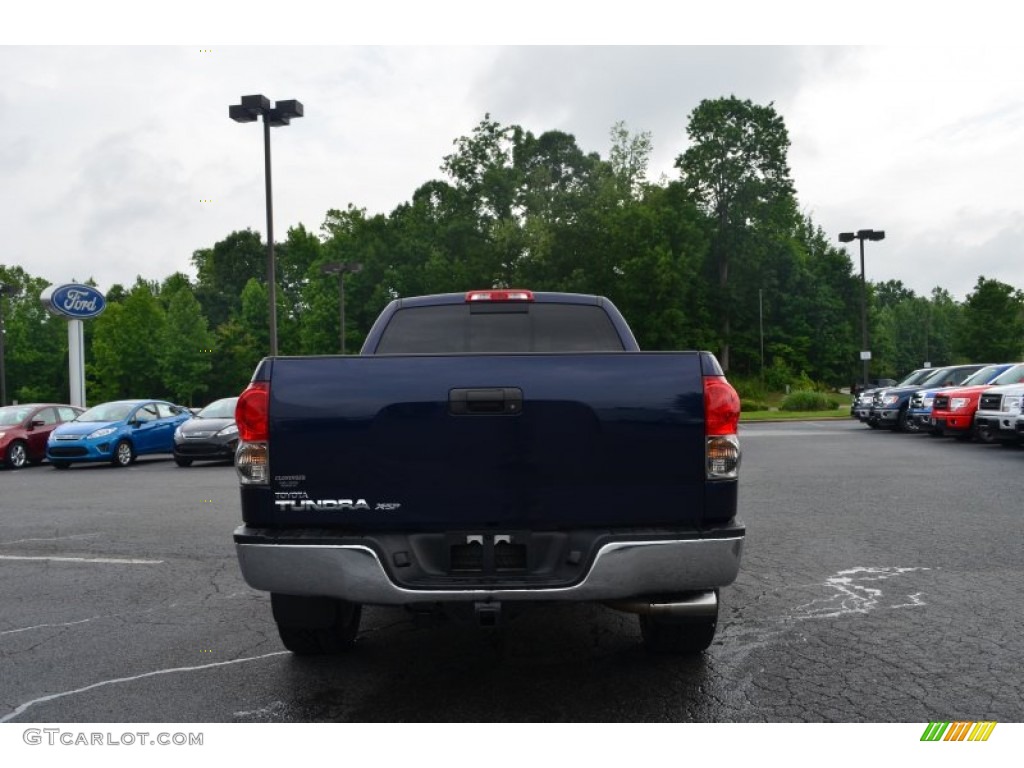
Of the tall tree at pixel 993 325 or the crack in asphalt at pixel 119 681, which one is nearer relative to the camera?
the crack in asphalt at pixel 119 681

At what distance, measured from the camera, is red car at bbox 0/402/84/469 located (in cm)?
2053

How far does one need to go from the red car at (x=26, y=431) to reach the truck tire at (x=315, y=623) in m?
18.5

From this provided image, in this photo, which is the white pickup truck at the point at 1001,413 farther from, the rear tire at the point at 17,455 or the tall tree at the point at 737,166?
the tall tree at the point at 737,166

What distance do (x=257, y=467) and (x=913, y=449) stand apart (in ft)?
57.8

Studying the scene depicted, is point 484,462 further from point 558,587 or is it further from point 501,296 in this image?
point 501,296

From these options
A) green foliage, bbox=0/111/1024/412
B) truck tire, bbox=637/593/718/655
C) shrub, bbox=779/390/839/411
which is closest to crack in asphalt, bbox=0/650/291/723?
truck tire, bbox=637/593/718/655

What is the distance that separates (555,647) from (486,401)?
1.87 metres

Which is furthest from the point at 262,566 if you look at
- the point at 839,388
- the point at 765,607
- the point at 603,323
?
the point at 839,388

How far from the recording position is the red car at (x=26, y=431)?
67.4 ft

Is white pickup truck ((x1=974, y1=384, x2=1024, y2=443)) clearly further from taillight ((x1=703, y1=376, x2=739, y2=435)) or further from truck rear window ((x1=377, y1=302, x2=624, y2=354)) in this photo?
taillight ((x1=703, y1=376, x2=739, y2=435))

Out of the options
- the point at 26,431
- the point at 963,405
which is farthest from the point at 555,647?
the point at 26,431

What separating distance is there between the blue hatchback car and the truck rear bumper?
699 inches

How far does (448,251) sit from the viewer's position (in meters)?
69.2

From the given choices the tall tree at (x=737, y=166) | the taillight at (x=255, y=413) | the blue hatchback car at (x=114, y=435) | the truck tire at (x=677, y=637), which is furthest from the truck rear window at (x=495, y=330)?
the tall tree at (x=737, y=166)
